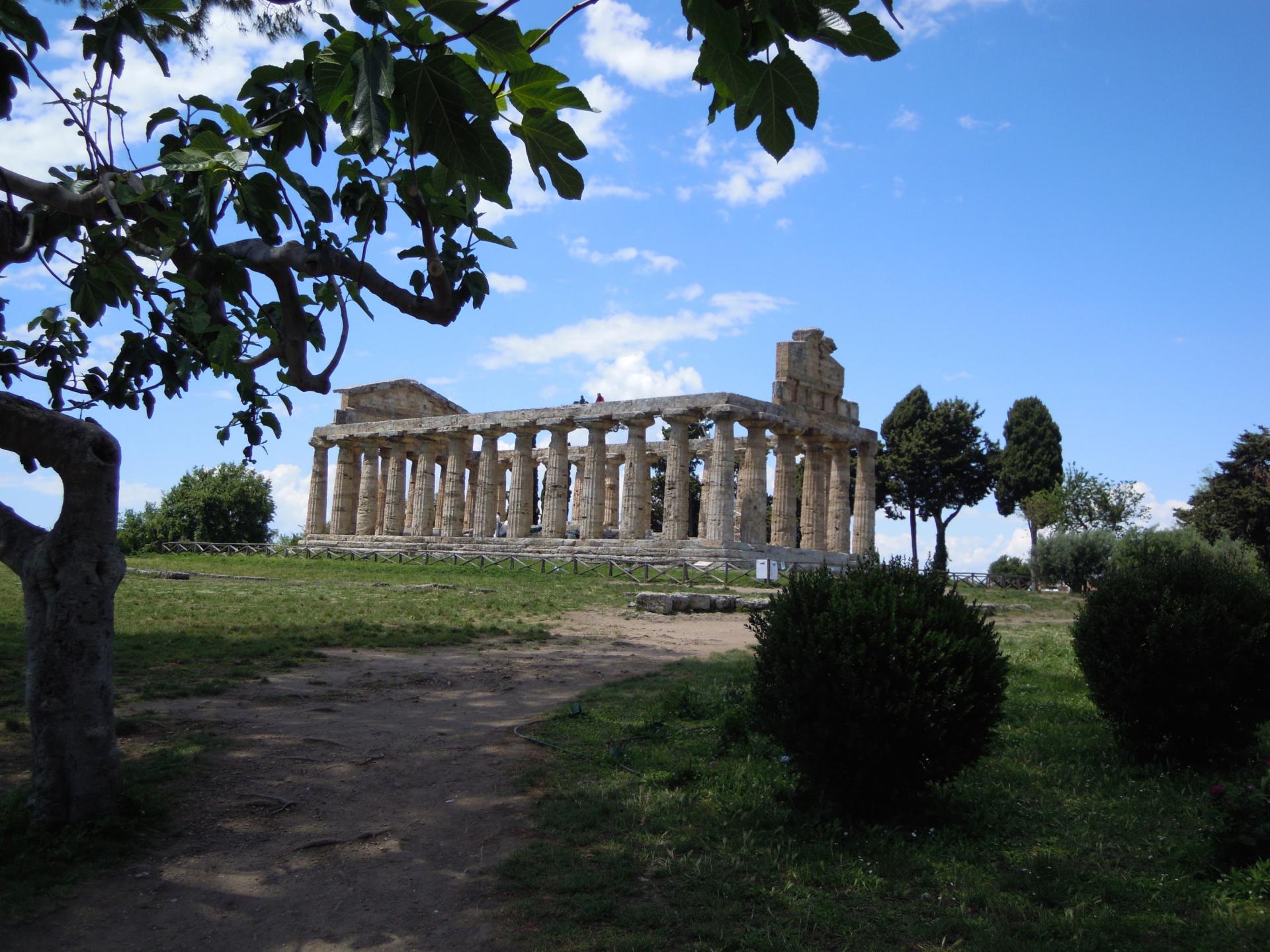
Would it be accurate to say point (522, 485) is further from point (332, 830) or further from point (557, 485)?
point (332, 830)

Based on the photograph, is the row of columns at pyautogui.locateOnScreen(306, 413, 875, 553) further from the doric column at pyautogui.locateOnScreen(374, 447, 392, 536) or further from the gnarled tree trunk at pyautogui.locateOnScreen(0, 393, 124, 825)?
the gnarled tree trunk at pyautogui.locateOnScreen(0, 393, 124, 825)

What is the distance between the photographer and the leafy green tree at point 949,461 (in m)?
56.5

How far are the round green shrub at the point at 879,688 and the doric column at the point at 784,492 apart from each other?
31995 millimetres

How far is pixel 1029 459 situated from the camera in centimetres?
5744

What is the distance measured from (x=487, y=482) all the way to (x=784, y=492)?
14.0 m

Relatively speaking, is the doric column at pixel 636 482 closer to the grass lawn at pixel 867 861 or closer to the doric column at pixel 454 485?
the doric column at pixel 454 485

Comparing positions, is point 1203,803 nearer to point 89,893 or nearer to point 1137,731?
point 1137,731

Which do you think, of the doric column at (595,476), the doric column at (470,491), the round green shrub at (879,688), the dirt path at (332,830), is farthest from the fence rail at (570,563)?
the round green shrub at (879,688)

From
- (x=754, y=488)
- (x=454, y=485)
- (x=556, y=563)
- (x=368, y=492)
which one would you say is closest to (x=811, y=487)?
(x=754, y=488)

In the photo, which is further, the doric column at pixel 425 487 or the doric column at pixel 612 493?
the doric column at pixel 612 493

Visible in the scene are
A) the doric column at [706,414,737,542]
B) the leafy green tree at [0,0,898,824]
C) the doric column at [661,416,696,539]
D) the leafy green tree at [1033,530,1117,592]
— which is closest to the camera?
the leafy green tree at [0,0,898,824]

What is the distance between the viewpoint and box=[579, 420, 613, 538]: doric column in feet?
128

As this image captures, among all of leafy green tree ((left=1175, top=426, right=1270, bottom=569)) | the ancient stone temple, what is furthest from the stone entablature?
leafy green tree ((left=1175, top=426, right=1270, bottom=569))

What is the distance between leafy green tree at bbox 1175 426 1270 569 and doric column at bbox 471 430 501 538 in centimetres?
3011
